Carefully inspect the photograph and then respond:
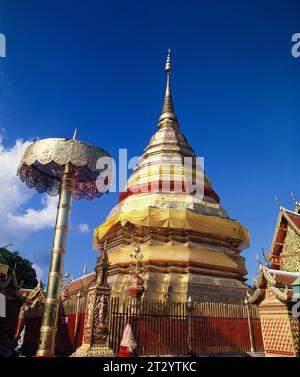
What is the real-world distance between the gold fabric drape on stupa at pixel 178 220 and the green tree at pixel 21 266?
A: 29.2 m

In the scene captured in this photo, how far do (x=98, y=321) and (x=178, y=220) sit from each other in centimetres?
927

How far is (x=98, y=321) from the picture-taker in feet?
31.9

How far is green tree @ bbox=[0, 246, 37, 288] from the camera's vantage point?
42.7 meters

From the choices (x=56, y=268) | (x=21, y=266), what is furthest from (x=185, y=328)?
(x=21, y=266)

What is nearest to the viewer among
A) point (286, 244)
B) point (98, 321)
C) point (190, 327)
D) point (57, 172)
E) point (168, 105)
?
point (98, 321)

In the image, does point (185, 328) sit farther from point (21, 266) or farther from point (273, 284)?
point (21, 266)

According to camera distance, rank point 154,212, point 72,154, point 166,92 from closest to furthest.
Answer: point 72,154, point 154,212, point 166,92

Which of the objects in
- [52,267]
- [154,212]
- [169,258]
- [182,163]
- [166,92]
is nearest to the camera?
[52,267]

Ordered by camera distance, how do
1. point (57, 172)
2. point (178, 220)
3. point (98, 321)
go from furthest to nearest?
point (178, 220)
point (57, 172)
point (98, 321)

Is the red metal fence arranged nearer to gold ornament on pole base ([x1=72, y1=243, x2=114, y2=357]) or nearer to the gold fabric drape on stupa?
gold ornament on pole base ([x1=72, y1=243, x2=114, y2=357])

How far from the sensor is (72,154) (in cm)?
1108
